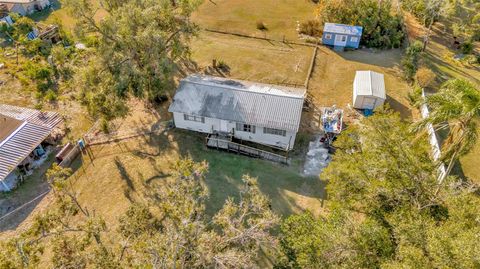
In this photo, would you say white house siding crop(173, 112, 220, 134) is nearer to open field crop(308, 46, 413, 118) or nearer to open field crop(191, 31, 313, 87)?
open field crop(191, 31, 313, 87)

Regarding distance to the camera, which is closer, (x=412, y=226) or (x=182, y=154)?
(x=412, y=226)

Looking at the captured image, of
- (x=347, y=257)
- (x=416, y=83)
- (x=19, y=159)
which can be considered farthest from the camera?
(x=416, y=83)

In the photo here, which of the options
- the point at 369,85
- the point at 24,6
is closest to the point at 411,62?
the point at 369,85

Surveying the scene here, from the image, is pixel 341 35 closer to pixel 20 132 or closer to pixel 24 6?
pixel 20 132

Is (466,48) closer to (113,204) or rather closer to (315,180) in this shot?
(315,180)

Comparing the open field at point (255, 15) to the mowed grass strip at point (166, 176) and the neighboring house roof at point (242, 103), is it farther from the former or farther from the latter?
the mowed grass strip at point (166, 176)

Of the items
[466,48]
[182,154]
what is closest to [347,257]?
[182,154]

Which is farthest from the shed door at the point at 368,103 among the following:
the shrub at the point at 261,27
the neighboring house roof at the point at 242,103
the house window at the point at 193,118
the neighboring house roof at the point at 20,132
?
the neighboring house roof at the point at 20,132
